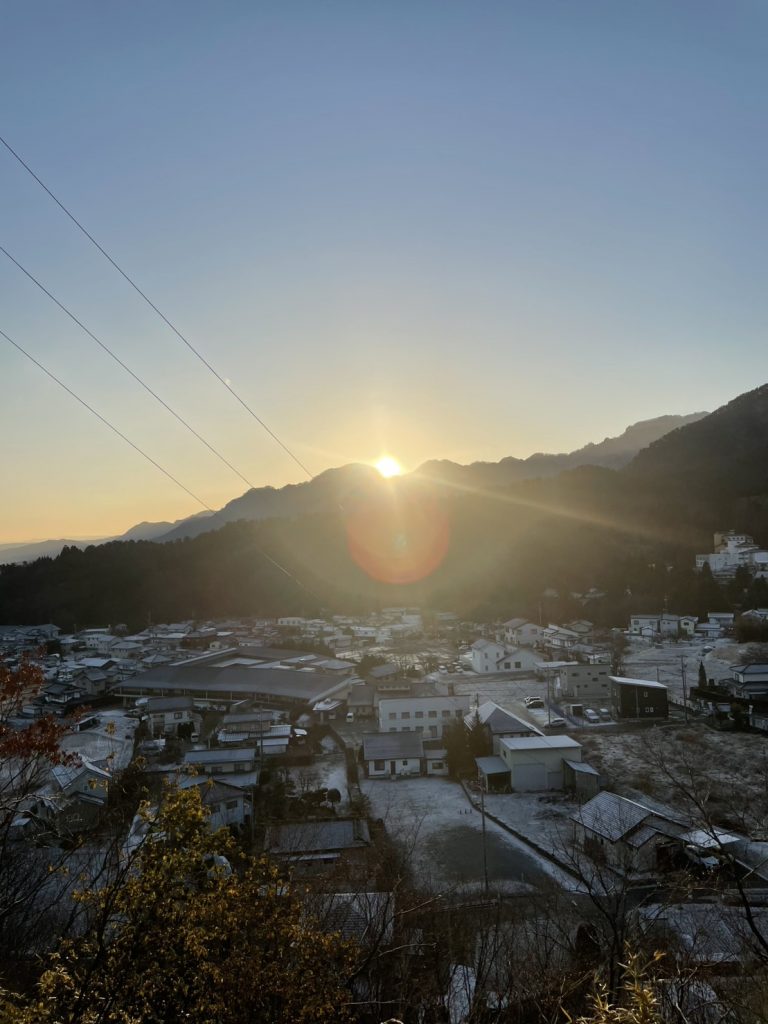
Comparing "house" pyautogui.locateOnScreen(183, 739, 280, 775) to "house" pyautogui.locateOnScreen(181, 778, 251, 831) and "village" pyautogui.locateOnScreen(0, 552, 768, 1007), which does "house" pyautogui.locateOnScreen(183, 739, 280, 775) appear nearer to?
"village" pyautogui.locateOnScreen(0, 552, 768, 1007)

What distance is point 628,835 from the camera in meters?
6.57

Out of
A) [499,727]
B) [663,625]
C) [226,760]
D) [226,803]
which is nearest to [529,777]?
[499,727]

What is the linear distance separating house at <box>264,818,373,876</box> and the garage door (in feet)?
9.47

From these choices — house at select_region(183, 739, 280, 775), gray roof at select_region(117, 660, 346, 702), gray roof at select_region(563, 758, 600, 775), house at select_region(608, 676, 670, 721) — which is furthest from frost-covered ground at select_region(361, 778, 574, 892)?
gray roof at select_region(117, 660, 346, 702)

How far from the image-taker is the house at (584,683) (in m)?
15.2

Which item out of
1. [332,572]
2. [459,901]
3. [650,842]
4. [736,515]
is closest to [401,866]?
[459,901]

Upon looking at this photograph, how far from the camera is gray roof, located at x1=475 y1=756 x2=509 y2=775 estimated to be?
9453 mm

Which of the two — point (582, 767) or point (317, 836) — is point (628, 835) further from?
point (317, 836)

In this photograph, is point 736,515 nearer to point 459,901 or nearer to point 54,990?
point 459,901

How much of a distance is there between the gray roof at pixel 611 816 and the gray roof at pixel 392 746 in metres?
3.38

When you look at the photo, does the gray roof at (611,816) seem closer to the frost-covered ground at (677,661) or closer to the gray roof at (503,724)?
the gray roof at (503,724)

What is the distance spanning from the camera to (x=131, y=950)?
1904 mm

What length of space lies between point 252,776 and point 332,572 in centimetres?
2852

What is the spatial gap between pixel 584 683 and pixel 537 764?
6.54 metres
